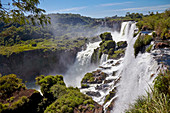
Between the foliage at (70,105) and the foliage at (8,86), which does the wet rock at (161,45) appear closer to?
the foliage at (70,105)

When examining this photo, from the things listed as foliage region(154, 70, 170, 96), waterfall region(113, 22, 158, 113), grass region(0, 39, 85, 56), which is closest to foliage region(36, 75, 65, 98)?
waterfall region(113, 22, 158, 113)

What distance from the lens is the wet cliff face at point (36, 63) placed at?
30.4 metres

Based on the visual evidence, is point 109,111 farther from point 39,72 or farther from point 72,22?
point 72,22

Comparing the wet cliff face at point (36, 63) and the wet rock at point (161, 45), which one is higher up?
the wet rock at point (161, 45)

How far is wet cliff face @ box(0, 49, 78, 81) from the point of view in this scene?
30.4 metres

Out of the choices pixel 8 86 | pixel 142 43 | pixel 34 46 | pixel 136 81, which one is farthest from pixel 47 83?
pixel 34 46

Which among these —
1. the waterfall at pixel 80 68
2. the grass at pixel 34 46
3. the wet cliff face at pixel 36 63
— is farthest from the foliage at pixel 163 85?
the grass at pixel 34 46

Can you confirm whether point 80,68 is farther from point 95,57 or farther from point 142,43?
point 142,43

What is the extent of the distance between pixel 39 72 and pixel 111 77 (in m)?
24.8

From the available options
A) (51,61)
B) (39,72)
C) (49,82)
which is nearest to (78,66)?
(51,61)

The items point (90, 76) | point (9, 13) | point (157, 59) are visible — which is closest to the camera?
point (9, 13)

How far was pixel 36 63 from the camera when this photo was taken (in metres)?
32.1

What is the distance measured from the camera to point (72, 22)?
86.5 metres

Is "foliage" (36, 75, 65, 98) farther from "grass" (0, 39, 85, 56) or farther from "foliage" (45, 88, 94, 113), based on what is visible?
"grass" (0, 39, 85, 56)
